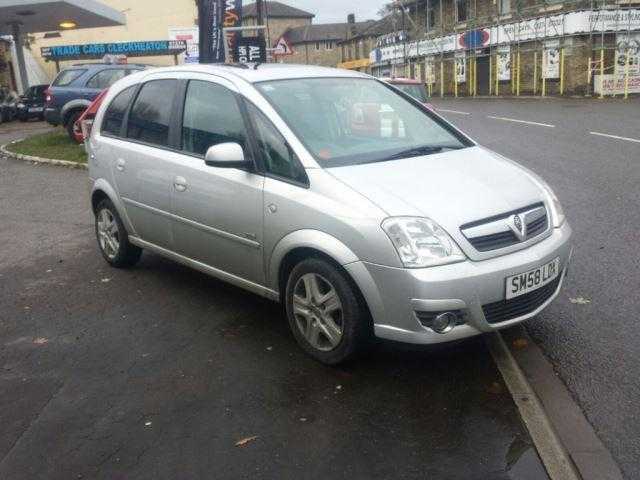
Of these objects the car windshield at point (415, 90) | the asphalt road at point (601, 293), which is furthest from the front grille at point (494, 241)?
the car windshield at point (415, 90)

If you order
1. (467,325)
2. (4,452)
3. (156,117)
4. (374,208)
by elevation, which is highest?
(156,117)

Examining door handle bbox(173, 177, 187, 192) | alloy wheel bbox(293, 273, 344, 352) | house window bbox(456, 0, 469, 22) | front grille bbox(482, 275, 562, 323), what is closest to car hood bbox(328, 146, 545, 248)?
front grille bbox(482, 275, 562, 323)

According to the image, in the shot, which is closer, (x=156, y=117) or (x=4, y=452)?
(x=4, y=452)

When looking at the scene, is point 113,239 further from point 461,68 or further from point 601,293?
point 461,68

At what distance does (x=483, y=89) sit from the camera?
40062mm

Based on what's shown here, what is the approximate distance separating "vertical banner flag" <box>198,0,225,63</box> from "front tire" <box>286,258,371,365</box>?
1114 cm

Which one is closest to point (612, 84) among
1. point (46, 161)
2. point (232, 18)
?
point (232, 18)

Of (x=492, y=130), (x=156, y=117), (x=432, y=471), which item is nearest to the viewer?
(x=432, y=471)

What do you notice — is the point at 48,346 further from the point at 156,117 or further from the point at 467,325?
the point at 467,325

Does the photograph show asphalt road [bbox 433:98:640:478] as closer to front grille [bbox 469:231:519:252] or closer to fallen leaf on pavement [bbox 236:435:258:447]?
front grille [bbox 469:231:519:252]

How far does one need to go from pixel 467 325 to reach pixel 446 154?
4.52 feet

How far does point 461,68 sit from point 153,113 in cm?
3803

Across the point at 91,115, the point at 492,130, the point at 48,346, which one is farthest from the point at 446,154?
the point at 492,130

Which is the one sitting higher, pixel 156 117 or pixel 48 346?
pixel 156 117
